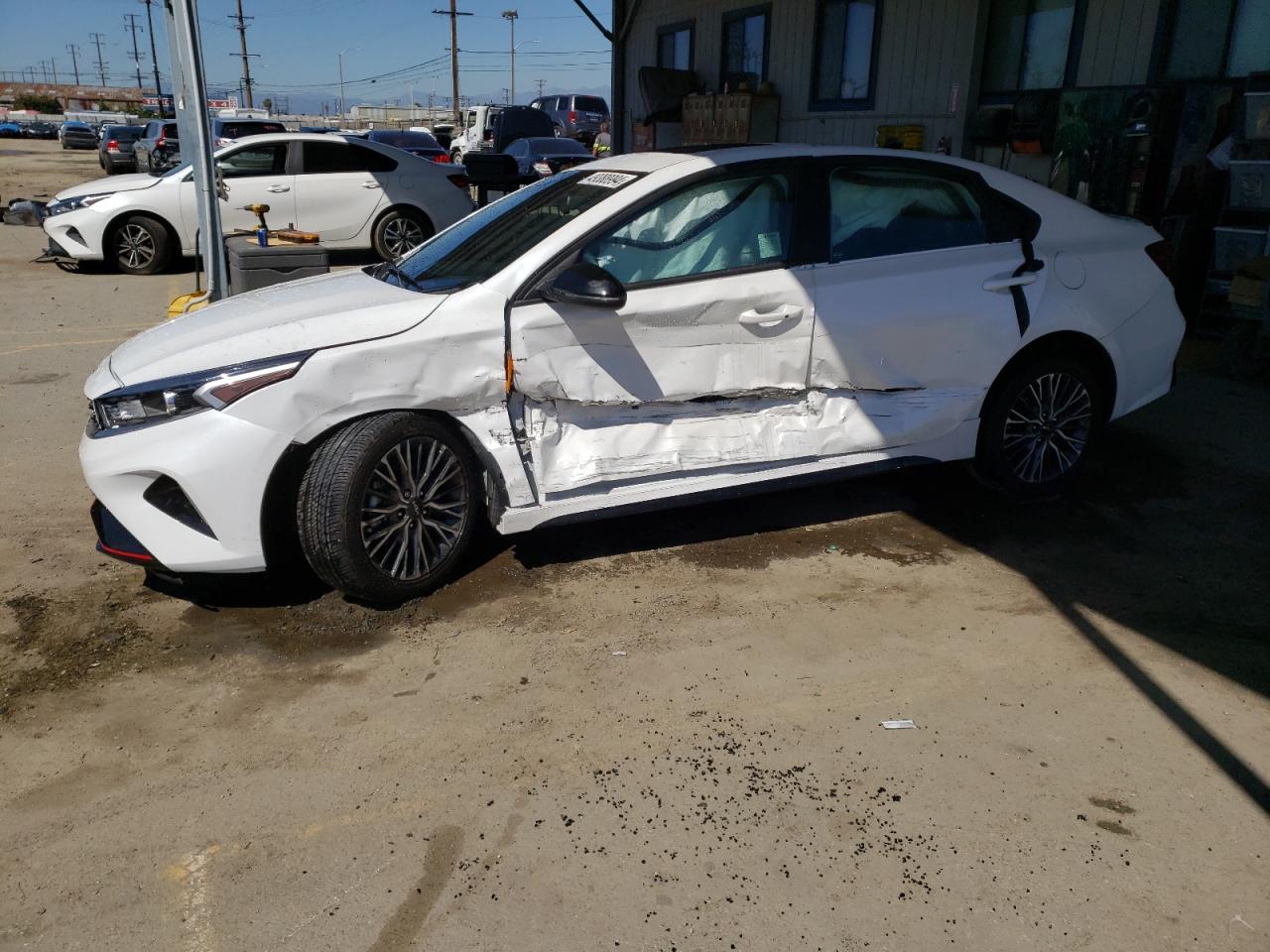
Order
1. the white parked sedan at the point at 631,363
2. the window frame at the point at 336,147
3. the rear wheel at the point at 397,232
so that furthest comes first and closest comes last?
the rear wheel at the point at 397,232
the window frame at the point at 336,147
the white parked sedan at the point at 631,363

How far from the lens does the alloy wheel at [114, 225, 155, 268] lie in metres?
12.1

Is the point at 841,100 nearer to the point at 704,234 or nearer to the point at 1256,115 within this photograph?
the point at 1256,115

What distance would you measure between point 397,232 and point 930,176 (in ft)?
30.4

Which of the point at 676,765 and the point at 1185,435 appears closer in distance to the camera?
the point at 676,765

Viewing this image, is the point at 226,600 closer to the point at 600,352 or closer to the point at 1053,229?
the point at 600,352

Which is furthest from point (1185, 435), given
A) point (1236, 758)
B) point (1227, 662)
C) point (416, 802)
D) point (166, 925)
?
point (166, 925)

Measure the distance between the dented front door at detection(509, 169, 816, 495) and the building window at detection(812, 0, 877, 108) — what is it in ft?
26.2

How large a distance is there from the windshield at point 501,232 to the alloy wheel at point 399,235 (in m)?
8.18

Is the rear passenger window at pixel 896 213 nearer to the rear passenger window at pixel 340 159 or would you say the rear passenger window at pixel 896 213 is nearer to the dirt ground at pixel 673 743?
the dirt ground at pixel 673 743

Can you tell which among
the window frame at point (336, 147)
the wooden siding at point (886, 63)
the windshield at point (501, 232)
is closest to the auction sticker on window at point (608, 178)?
the windshield at point (501, 232)

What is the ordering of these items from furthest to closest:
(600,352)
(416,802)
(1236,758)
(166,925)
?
1. (600,352)
2. (1236,758)
3. (416,802)
4. (166,925)

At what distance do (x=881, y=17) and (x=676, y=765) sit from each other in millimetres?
10166

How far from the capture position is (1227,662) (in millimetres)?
3686

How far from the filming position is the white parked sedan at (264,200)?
39.2 ft
